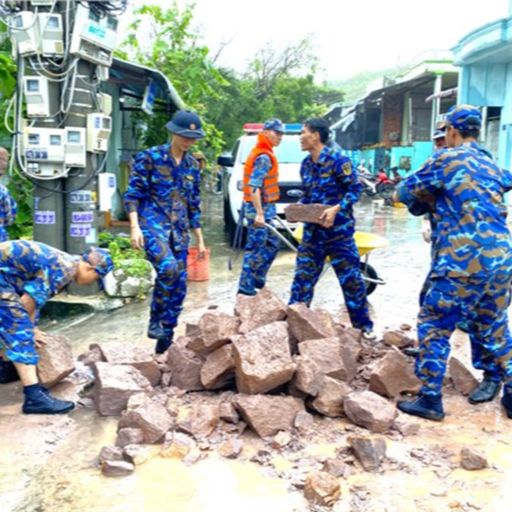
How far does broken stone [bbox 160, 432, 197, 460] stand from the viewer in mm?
3291

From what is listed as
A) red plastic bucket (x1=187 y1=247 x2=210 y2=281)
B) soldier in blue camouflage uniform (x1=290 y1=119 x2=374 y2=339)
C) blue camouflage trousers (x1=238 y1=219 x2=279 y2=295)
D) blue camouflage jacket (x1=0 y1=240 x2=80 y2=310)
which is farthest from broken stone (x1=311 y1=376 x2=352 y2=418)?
red plastic bucket (x1=187 y1=247 x2=210 y2=281)

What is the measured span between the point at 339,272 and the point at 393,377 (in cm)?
128

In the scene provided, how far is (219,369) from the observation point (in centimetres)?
389

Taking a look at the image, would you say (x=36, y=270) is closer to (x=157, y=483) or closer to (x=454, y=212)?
(x=157, y=483)

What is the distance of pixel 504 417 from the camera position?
381 cm

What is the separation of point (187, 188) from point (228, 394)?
173 centimetres

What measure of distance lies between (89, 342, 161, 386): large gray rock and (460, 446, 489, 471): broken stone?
6.64 feet

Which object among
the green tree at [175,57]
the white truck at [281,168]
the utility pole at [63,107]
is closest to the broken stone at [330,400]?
the utility pole at [63,107]

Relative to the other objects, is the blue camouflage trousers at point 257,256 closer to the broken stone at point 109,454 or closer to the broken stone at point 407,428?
the broken stone at point 407,428

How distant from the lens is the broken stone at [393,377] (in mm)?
3936

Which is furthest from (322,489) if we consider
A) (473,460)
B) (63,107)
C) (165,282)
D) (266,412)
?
(63,107)

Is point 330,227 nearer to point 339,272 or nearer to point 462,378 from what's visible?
point 339,272

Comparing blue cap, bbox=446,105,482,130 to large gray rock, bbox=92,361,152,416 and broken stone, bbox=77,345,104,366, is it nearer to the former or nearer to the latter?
large gray rock, bbox=92,361,152,416

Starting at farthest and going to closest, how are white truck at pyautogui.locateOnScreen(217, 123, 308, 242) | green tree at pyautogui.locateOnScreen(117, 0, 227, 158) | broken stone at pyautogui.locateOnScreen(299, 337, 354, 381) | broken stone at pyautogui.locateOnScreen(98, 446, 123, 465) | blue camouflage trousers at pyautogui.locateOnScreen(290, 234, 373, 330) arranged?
green tree at pyautogui.locateOnScreen(117, 0, 227, 158), white truck at pyautogui.locateOnScreen(217, 123, 308, 242), blue camouflage trousers at pyautogui.locateOnScreen(290, 234, 373, 330), broken stone at pyautogui.locateOnScreen(299, 337, 354, 381), broken stone at pyautogui.locateOnScreen(98, 446, 123, 465)
